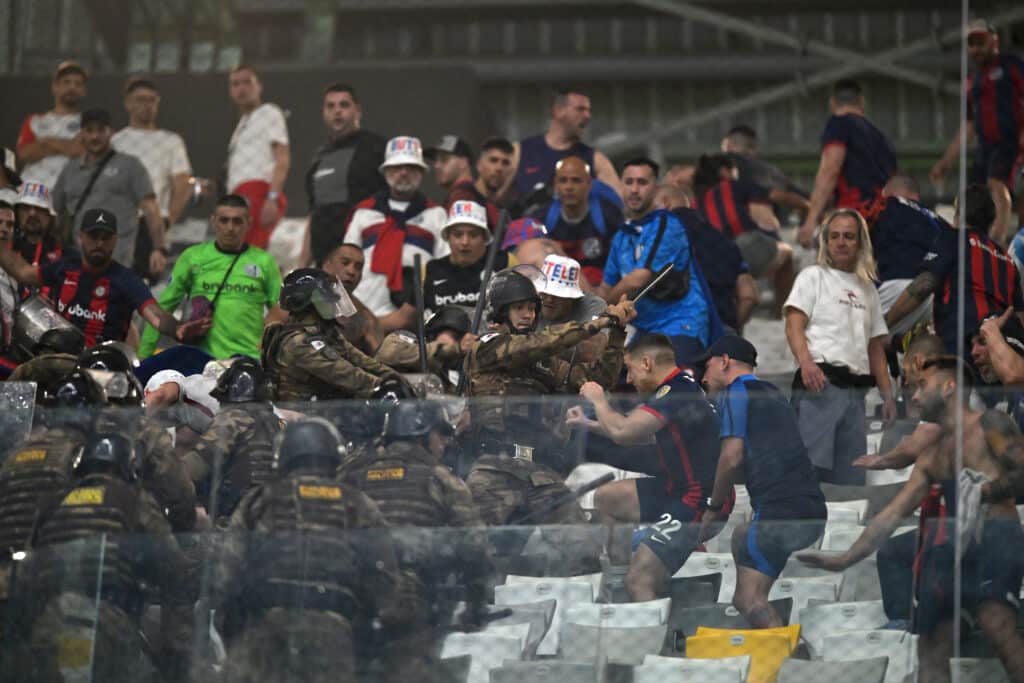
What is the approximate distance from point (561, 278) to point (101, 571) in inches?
99.4

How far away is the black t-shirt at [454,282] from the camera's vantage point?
9.34 meters

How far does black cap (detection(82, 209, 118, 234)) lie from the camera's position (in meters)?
9.53

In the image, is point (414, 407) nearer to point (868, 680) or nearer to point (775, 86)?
point (868, 680)

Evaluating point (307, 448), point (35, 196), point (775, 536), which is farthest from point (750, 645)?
point (35, 196)

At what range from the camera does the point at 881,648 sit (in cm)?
671

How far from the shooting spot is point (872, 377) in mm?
8922

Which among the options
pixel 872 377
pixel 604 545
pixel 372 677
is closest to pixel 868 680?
pixel 604 545

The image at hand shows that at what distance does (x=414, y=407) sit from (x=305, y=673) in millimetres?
1105

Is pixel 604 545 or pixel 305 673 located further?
pixel 604 545

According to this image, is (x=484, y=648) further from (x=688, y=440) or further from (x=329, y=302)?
(x=329, y=302)

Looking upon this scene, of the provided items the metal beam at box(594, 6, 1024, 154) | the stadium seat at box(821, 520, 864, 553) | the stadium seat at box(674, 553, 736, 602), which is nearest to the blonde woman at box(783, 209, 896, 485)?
the stadium seat at box(821, 520, 864, 553)

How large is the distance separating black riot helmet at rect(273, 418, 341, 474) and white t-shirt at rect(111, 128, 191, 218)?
18.6ft

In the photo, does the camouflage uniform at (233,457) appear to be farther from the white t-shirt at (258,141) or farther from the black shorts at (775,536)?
the white t-shirt at (258,141)

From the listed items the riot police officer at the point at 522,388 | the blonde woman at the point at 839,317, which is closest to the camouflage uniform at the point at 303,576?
the riot police officer at the point at 522,388
